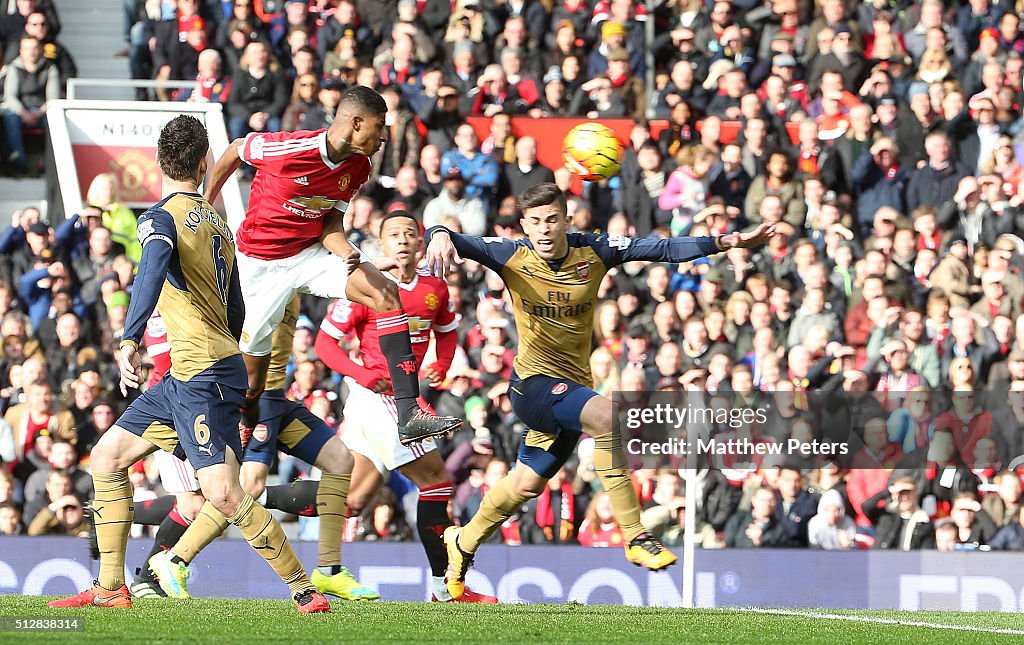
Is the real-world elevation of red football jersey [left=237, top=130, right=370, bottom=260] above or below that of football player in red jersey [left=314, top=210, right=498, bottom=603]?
above

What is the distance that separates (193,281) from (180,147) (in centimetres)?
72

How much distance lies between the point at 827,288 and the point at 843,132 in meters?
2.71

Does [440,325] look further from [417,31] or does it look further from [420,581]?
[417,31]

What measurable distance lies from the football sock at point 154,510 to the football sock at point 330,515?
1738mm

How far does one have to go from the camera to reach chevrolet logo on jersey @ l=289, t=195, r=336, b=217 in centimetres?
991

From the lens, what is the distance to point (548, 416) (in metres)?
9.98

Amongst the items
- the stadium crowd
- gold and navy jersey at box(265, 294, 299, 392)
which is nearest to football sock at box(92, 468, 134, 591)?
gold and navy jersey at box(265, 294, 299, 392)

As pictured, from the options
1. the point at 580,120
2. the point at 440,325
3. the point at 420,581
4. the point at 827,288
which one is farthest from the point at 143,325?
the point at 580,120

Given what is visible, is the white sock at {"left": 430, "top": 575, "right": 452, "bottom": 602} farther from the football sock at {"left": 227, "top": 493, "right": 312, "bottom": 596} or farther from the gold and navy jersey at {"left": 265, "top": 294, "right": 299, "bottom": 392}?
the football sock at {"left": 227, "top": 493, "right": 312, "bottom": 596}

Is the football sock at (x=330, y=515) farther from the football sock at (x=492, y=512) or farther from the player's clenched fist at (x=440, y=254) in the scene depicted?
the player's clenched fist at (x=440, y=254)

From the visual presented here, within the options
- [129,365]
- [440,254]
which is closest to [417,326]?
[440,254]

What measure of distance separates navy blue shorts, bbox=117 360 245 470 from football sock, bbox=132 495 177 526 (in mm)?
3252

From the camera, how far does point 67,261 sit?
15531 mm

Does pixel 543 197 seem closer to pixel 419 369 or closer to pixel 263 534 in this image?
pixel 419 369
